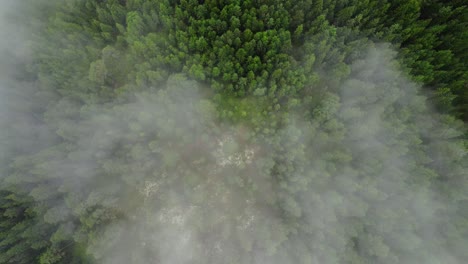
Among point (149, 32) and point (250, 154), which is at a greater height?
point (149, 32)

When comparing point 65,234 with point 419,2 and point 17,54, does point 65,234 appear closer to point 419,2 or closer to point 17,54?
point 17,54

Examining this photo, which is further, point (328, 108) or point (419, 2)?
point (419, 2)

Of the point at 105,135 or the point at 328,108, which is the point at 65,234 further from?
the point at 328,108

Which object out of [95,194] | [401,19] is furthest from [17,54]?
[401,19]

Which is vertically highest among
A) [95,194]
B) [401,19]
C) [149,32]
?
[401,19]

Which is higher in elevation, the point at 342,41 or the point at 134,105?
the point at 342,41

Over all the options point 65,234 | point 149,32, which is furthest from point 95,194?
point 149,32
